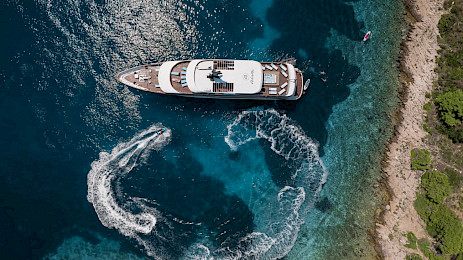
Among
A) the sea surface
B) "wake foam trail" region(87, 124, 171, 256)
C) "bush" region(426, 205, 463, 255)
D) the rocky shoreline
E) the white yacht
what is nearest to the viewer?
the white yacht

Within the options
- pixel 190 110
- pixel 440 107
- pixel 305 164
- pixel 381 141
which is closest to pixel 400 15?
pixel 440 107

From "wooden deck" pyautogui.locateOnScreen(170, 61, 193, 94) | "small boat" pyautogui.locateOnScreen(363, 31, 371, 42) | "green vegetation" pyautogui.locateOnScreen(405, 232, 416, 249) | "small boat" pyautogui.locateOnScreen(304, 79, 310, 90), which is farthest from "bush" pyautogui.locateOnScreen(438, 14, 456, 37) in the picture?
"wooden deck" pyautogui.locateOnScreen(170, 61, 193, 94)

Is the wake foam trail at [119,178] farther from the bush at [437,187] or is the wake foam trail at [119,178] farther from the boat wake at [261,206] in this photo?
the bush at [437,187]

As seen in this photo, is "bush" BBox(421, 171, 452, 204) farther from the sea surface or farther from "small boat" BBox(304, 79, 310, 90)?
"small boat" BBox(304, 79, 310, 90)

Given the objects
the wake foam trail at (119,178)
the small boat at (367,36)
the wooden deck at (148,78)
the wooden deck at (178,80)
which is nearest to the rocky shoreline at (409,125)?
the small boat at (367,36)

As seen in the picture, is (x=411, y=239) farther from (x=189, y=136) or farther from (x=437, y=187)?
(x=189, y=136)

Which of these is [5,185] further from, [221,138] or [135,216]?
[221,138]
